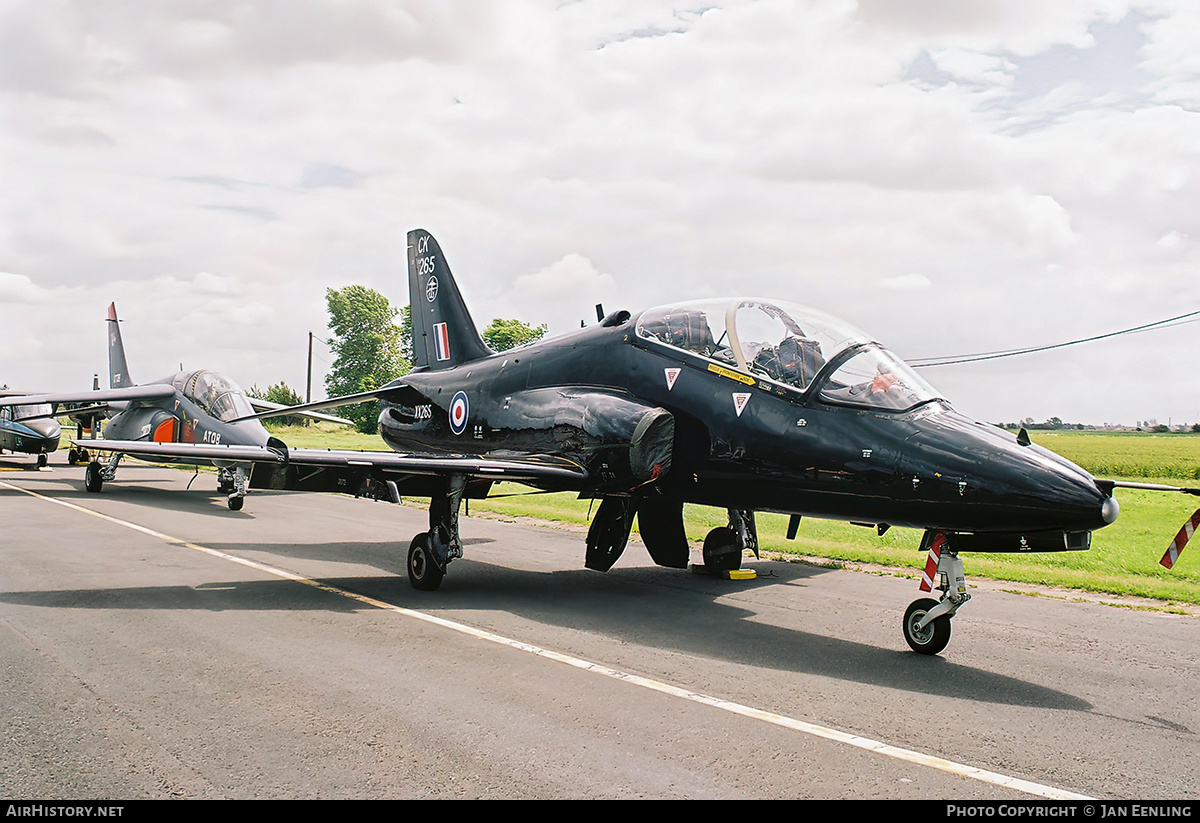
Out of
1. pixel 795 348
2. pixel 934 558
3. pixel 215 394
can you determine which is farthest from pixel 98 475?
pixel 934 558

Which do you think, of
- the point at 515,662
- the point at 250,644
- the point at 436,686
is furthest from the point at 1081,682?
the point at 250,644

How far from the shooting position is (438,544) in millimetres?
9297

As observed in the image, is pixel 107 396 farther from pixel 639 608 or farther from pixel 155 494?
pixel 639 608

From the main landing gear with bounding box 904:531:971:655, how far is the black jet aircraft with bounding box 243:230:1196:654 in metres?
0.02

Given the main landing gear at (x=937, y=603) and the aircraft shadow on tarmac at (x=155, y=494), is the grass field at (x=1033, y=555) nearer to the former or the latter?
the main landing gear at (x=937, y=603)

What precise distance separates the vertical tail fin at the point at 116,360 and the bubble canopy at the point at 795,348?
30.0 meters

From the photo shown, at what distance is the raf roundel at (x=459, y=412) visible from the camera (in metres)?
11.5

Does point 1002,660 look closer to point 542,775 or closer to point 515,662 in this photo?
point 515,662

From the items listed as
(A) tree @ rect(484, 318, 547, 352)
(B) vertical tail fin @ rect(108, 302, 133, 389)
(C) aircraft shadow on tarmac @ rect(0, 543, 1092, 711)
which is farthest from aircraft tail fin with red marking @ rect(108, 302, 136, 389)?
(A) tree @ rect(484, 318, 547, 352)

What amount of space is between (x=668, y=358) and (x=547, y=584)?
133 inches

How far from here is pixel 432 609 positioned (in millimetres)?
8336

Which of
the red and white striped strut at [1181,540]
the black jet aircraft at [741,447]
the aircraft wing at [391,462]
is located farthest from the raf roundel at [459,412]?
the red and white striped strut at [1181,540]

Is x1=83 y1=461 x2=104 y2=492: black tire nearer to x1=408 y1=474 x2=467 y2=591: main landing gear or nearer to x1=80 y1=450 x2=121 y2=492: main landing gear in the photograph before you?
x1=80 y1=450 x2=121 y2=492: main landing gear

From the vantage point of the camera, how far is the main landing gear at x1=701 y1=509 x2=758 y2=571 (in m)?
10.6
